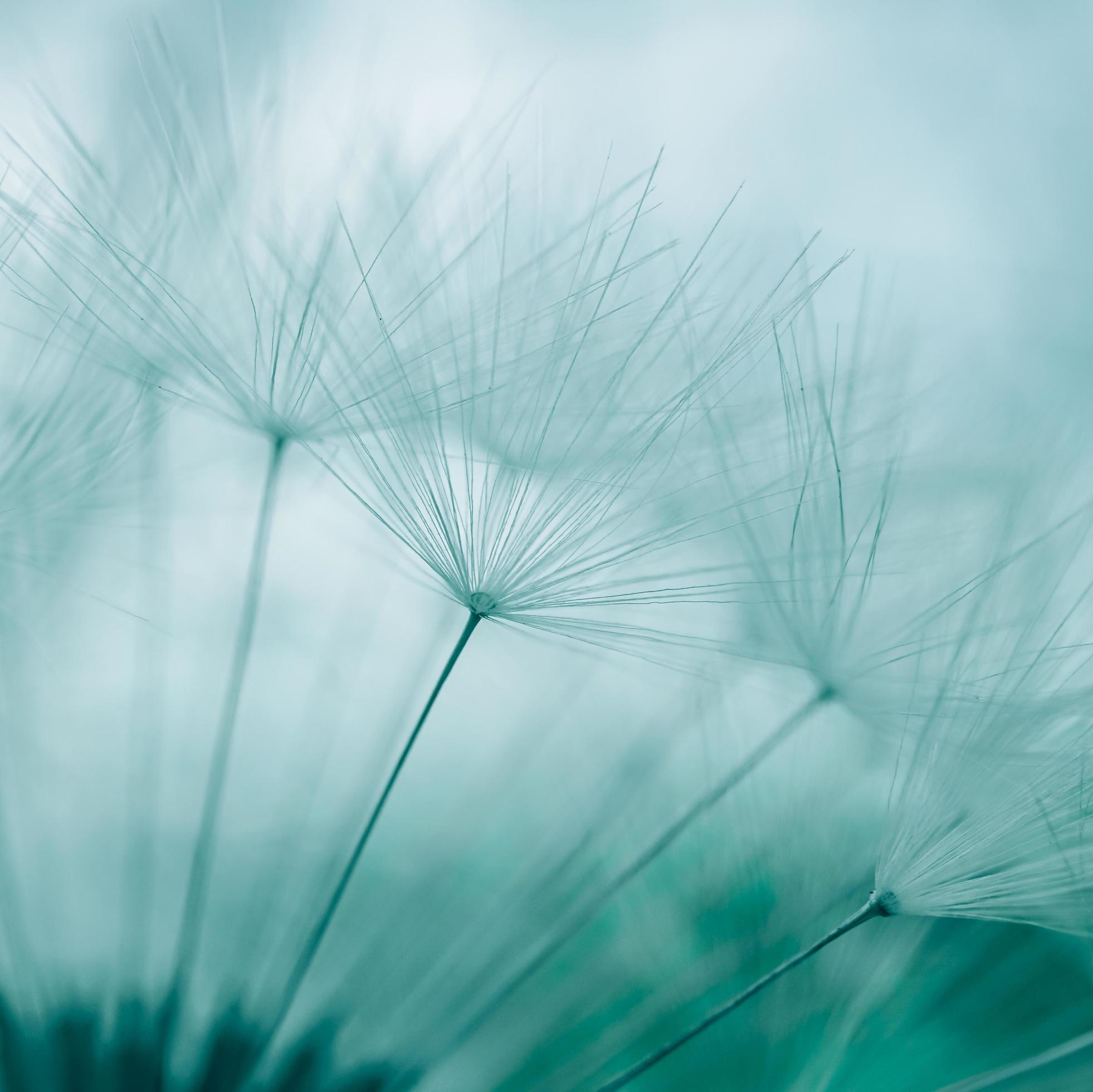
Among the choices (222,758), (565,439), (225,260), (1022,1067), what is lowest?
(1022,1067)

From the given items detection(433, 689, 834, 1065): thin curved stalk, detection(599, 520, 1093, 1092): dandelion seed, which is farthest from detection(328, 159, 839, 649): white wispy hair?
detection(599, 520, 1093, 1092): dandelion seed

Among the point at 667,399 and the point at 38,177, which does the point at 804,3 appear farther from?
the point at 38,177

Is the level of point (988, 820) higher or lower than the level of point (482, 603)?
lower

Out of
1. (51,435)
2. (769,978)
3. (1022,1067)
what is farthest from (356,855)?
(1022,1067)

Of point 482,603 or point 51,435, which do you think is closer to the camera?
point 482,603

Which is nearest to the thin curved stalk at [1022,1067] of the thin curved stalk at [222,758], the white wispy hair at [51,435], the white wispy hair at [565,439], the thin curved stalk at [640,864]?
the thin curved stalk at [640,864]

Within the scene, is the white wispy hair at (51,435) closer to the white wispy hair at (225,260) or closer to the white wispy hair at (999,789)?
the white wispy hair at (225,260)

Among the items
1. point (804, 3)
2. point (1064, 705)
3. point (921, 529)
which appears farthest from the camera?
point (804, 3)

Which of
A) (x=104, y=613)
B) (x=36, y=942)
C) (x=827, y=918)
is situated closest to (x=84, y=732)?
(x=104, y=613)

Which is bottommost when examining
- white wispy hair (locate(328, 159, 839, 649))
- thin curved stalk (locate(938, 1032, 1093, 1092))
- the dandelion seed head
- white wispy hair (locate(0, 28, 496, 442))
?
thin curved stalk (locate(938, 1032, 1093, 1092))

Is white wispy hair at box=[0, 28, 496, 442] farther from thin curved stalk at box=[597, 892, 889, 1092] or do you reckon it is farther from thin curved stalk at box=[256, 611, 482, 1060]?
thin curved stalk at box=[597, 892, 889, 1092]

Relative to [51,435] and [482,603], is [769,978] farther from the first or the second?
[51,435]
